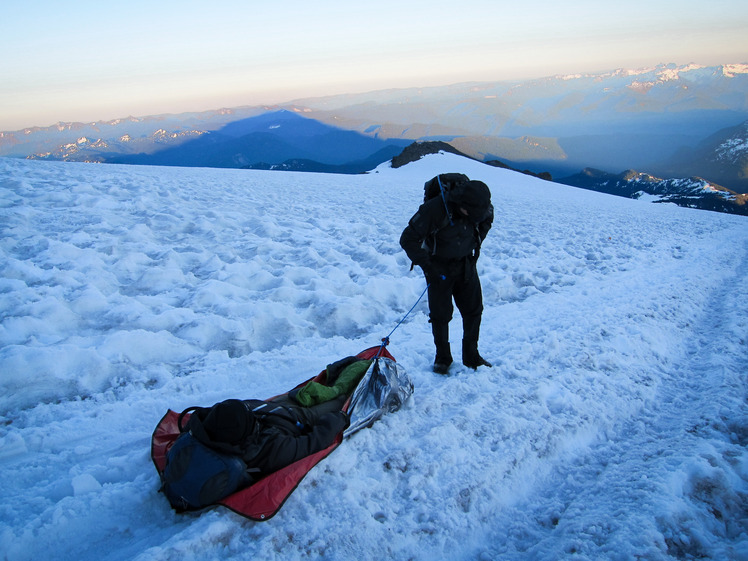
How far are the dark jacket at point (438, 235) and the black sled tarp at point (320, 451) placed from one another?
1.03 meters

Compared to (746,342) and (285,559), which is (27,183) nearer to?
(285,559)

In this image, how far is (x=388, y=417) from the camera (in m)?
3.41

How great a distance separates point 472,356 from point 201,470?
2847mm

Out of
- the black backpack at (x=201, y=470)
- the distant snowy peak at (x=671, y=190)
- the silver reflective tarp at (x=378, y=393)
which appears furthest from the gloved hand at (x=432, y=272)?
the distant snowy peak at (x=671, y=190)

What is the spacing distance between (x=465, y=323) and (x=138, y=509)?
323 centimetres

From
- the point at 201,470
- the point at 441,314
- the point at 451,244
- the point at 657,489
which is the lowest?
the point at 657,489

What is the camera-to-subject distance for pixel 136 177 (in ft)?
44.7

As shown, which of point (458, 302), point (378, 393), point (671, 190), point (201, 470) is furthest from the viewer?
point (671, 190)

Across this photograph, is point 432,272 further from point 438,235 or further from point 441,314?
point 441,314

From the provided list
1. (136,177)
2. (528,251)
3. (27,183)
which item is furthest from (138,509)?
(136,177)

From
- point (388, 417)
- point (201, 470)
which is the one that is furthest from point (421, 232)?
point (201, 470)

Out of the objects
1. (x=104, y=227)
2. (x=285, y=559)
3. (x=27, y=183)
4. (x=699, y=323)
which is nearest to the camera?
(x=285, y=559)

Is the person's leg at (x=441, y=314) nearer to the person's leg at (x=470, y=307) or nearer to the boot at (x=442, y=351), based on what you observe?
the boot at (x=442, y=351)

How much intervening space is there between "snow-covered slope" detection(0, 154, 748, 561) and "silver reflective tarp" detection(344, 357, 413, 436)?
5.1 inches
